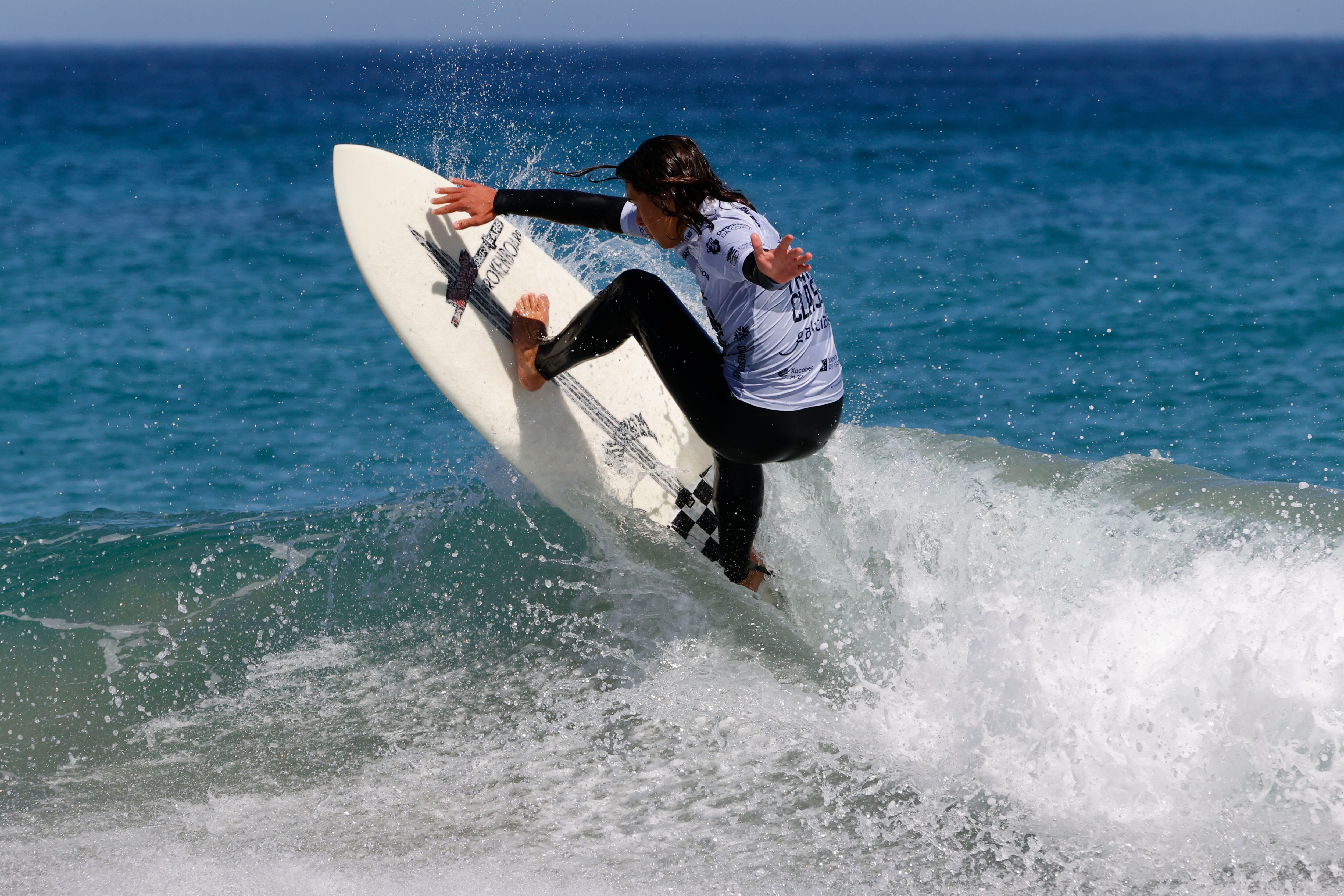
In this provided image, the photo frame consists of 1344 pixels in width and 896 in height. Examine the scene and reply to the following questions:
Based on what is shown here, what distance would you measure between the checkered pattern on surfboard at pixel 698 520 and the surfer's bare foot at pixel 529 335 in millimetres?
752

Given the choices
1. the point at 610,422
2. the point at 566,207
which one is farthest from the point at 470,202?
the point at 610,422

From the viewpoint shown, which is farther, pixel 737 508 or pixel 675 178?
pixel 737 508

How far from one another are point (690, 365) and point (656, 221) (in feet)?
1.59

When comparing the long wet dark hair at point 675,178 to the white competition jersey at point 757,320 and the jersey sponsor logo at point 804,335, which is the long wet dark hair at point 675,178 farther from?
the jersey sponsor logo at point 804,335

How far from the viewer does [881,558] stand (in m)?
4.34

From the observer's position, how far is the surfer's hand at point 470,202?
13.0 ft

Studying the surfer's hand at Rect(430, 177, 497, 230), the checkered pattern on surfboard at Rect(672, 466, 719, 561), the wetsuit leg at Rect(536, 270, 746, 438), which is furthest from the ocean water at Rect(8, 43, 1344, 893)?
the wetsuit leg at Rect(536, 270, 746, 438)

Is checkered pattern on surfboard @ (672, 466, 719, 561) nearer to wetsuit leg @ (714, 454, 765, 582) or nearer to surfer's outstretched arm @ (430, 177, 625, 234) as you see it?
wetsuit leg @ (714, 454, 765, 582)

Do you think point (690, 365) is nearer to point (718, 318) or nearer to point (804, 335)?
point (718, 318)

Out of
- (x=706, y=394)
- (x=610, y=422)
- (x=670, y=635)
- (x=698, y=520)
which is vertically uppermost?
(x=706, y=394)

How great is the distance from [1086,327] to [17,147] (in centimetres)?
2096

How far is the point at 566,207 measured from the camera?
375cm

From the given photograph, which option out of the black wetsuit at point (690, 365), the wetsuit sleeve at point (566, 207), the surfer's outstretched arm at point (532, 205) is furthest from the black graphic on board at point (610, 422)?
the wetsuit sleeve at point (566, 207)

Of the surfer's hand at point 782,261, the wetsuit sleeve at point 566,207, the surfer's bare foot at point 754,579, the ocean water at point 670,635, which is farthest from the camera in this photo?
the surfer's bare foot at point 754,579
